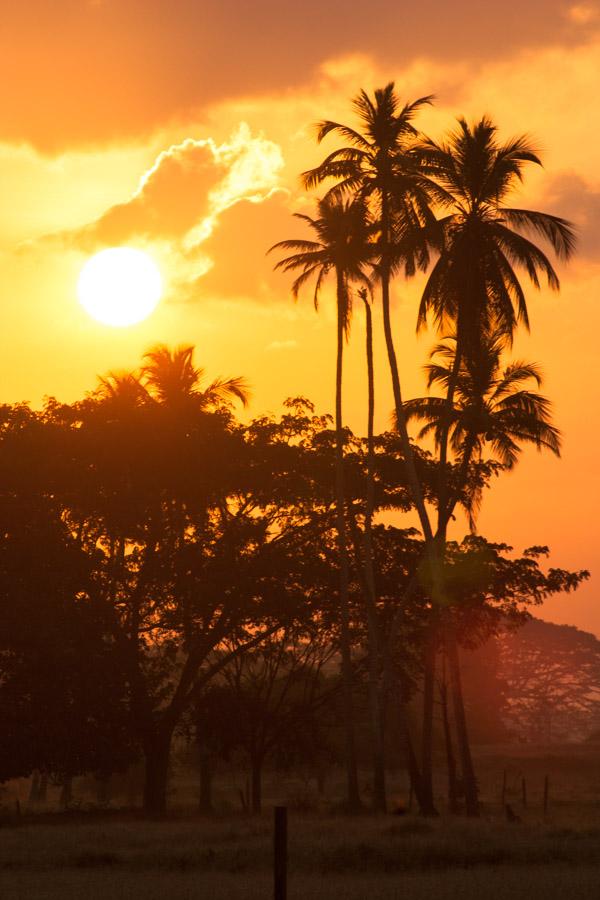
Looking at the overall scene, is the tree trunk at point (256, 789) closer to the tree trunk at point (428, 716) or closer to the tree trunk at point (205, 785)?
the tree trunk at point (205, 785)

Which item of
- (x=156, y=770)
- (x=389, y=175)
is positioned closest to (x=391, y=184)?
(x=389, y=175)

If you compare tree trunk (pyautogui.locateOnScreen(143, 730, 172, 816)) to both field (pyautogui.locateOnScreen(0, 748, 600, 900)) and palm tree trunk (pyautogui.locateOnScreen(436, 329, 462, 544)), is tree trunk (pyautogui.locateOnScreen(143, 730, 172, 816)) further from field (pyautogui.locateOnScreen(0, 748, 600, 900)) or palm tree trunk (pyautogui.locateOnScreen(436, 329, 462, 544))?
palm tree trunk (pyautogui.locateOnScreen(436, 329, 462, 544))

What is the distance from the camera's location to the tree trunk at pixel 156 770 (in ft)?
145

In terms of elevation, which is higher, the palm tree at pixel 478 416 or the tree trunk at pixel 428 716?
the palm tree at pixel 478 416

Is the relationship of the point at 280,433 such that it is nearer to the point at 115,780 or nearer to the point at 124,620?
the point at 124,620

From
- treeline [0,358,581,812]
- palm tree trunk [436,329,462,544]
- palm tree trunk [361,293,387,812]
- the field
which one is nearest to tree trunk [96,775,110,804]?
treeline [0,358,581,812]

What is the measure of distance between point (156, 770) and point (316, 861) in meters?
22.0

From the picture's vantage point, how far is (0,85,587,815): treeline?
40.5 meters

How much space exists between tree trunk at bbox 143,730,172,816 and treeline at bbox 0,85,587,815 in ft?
0.26

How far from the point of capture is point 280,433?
4778cm

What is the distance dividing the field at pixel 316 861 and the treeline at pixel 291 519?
762cm

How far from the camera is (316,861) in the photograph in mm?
23812

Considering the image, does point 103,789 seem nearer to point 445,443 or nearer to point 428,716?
point 428,716

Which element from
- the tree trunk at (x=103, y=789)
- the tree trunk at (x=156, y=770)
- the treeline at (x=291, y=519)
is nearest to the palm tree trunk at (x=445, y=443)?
the treeline at (x=291, y=519)
